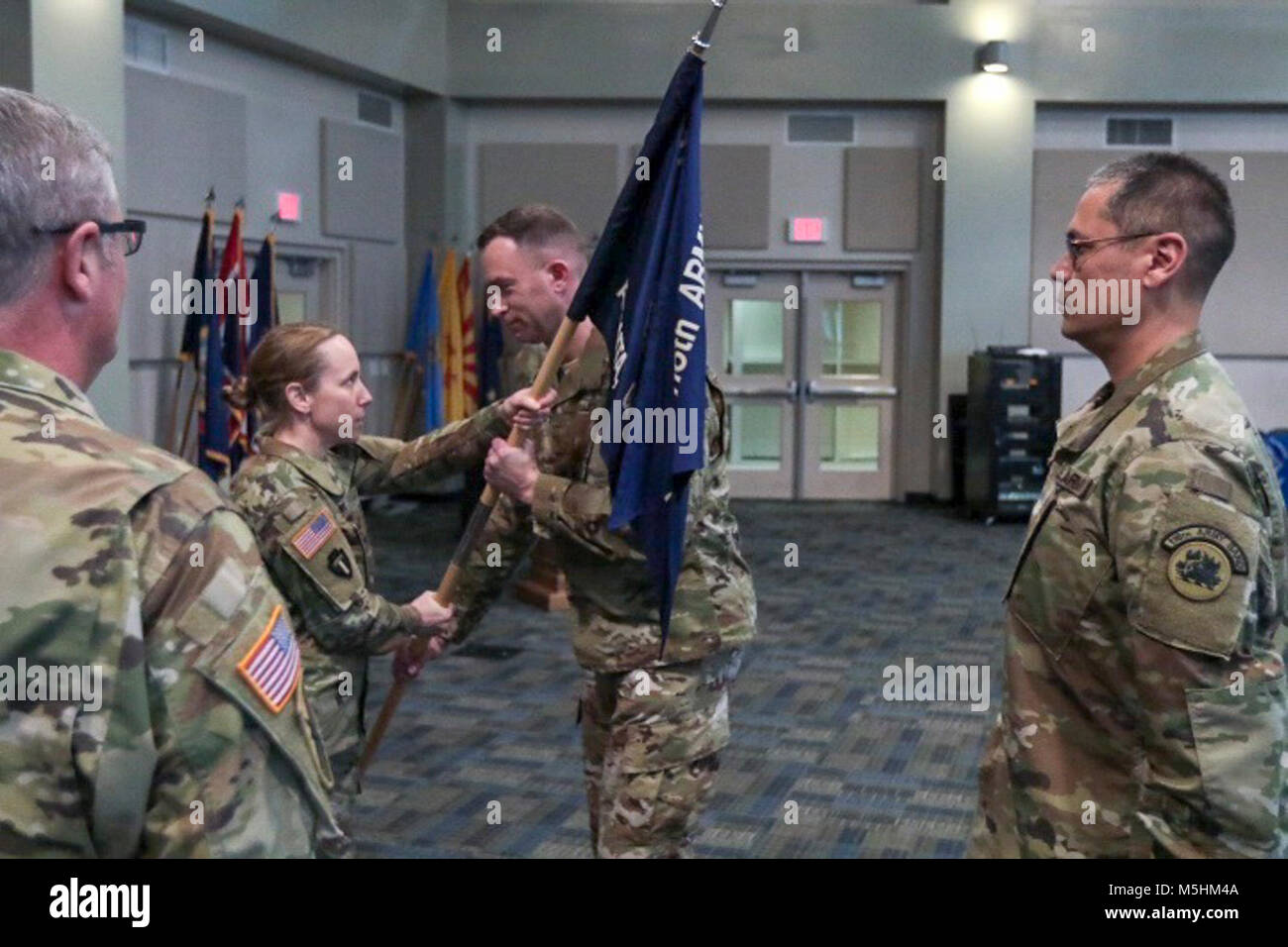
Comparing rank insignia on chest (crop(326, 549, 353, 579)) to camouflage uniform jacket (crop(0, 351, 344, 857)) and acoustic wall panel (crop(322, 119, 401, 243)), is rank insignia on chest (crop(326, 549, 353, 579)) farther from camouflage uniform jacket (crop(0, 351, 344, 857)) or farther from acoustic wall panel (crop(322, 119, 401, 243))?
acoustic wall panel (crop(322, 119, 401, 243))

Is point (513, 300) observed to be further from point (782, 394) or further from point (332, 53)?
point (782, 394)

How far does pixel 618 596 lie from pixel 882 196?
31.9 ft

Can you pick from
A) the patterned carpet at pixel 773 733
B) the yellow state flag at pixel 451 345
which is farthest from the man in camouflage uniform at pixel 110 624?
the yellow state flag at pixel 451 345

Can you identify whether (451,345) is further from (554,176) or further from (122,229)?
(122,229)

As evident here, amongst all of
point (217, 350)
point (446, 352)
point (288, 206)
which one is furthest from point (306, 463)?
point (446, 352)

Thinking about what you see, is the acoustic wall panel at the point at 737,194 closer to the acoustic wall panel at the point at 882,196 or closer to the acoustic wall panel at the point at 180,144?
the acoustic wall panel at the point at 882,196

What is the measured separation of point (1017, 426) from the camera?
35.2ft

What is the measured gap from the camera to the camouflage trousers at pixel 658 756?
2512 mm

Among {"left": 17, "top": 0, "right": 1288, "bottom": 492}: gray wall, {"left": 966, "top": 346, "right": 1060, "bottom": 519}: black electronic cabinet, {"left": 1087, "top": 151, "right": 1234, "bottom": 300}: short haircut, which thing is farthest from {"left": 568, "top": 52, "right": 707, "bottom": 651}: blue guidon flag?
{"left": 17, "top": 0, "right": 1288, "bottom": 492}: gray wall

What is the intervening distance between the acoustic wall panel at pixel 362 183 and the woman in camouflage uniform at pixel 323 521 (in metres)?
7.82

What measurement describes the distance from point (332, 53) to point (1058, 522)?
877 centimetres

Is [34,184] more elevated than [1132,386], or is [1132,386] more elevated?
[34,184]
